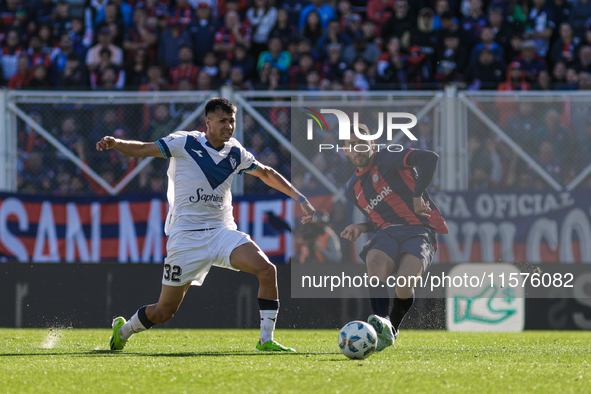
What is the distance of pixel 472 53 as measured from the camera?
40.2 feet

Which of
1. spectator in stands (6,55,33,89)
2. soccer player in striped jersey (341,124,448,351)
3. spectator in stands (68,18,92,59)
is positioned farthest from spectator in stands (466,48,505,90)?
spectator in stands (6,55,33,89)

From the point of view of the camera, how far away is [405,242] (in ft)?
24.1

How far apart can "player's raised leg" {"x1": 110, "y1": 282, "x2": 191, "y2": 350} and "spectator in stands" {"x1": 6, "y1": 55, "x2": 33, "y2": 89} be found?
7326 mm

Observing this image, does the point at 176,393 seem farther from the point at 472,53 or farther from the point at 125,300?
the point at 472,53

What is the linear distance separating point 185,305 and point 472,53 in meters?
5.86

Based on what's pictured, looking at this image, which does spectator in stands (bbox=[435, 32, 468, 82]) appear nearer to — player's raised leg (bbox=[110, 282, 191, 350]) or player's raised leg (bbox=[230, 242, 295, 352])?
player's raised leg (bbox=[230, 242, 295, 352])

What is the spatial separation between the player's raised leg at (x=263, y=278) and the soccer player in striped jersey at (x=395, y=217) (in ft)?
3.15

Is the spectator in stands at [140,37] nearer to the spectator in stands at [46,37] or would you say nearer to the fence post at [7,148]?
the spectator in stands at [46,37]

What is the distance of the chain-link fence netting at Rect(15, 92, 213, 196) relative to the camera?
1067 cm

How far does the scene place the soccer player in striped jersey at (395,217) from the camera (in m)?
7.12

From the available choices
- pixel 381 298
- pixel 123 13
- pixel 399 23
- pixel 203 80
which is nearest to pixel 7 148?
pixel 203 80

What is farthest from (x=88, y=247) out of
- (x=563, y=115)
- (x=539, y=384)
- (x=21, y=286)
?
(x=539, y=384)

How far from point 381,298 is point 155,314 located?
1942mm

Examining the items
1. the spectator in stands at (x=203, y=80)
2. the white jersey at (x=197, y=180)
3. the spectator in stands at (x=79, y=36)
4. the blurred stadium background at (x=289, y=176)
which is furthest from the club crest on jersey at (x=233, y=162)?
the spectator in stands at (x=79, y=36)
